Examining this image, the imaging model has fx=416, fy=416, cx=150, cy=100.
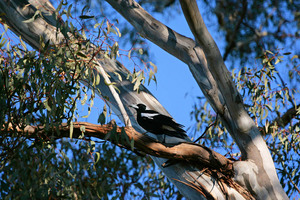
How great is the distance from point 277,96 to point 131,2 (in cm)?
171

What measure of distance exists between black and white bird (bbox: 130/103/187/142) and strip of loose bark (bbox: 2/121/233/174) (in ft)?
0.39

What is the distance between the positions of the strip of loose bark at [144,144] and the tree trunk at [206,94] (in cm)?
10

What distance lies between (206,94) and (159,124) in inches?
18.6

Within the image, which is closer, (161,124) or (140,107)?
(161,124)

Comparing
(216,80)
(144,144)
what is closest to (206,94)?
(216,80)

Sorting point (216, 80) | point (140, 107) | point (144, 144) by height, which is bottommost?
point (144, 144)

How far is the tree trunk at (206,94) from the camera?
2.74 meters

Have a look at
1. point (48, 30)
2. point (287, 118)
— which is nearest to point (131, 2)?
point (48, 30)

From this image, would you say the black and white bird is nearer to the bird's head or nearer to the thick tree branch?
the bird's head

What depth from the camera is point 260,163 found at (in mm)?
2840

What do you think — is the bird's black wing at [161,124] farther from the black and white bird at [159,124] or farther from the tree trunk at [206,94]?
the tree trunk at [206,94]

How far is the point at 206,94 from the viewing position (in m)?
3.04

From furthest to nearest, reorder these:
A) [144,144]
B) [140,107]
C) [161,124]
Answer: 1. [140,107]
2. [161,124]
3. [144,144]

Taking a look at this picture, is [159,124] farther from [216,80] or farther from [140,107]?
[216,80]
